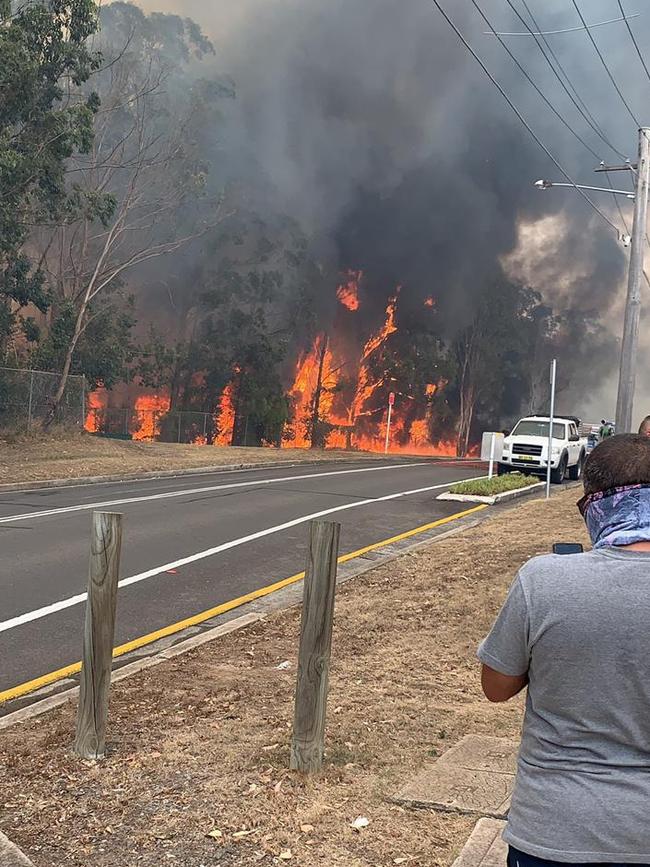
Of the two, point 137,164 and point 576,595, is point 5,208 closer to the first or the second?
point 137,164

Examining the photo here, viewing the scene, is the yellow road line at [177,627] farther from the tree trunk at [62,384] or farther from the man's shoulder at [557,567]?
the tree trunk at [62,384]

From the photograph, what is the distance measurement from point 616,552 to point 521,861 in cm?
73

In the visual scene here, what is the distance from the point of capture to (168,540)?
12.0m

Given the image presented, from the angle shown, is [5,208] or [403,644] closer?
[403,644]

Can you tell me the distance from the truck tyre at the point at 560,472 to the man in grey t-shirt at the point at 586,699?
22.2 meters

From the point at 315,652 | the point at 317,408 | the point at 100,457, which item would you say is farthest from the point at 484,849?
the point at 317,408

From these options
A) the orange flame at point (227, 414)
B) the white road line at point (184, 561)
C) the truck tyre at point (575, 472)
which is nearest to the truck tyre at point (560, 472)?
the truck tyre at point (575, 472)

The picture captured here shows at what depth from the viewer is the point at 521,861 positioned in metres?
2.09

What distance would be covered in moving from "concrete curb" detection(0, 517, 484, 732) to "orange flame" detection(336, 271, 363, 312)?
4467 centimetres

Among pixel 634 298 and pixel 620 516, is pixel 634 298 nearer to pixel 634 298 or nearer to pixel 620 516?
pixel 634 298

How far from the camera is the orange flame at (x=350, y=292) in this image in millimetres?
56031

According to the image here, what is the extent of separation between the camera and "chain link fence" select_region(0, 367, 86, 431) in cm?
2475

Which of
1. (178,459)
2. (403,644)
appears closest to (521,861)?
(403,644)

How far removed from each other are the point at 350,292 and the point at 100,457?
3484 centimetres
